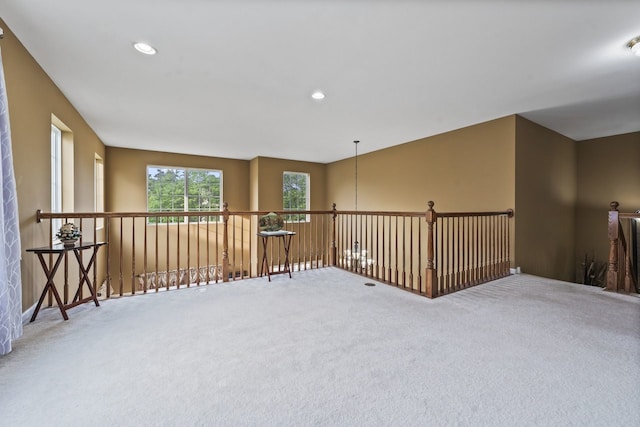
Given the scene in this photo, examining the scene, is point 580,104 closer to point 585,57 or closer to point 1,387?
point 585,57

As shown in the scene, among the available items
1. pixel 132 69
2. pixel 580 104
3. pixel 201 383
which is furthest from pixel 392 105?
pixel 201 383

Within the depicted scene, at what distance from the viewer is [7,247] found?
6.24ft

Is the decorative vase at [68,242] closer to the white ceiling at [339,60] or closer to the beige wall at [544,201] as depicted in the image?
the white ceiling at [339,60]

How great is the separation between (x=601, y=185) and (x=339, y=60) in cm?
589

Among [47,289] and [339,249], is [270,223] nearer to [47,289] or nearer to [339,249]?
[47,289]

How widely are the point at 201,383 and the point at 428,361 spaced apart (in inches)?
55.4

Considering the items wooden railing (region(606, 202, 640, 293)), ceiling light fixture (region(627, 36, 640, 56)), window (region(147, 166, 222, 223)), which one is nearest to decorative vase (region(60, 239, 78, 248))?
window (region(147, 166, 222, 223))

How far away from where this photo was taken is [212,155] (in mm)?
7191

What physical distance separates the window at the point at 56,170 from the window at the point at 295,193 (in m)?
4.74

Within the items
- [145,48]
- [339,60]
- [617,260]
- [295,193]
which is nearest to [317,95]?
[339,60]

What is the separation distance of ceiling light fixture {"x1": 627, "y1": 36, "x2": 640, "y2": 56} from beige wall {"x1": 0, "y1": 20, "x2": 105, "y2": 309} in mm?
4936

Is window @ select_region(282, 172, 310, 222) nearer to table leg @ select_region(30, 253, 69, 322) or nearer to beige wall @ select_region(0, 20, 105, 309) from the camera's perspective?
beige wall @ select_region(0, 20, 105, 309)

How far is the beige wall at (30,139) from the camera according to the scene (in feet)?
7.37

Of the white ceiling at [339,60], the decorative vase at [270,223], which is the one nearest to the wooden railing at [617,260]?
the white ceiling at [339,60]
